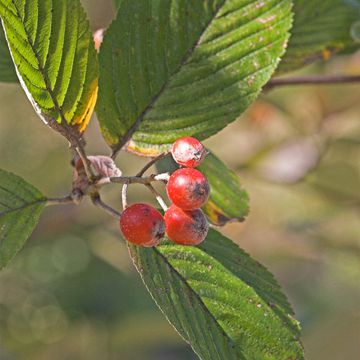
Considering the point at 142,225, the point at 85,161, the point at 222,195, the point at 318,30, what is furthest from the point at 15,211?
the point at 318,30

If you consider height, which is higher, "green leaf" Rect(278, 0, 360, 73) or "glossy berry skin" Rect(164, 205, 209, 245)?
"glossy berry skin" Rect(164, 205, 209, 245)

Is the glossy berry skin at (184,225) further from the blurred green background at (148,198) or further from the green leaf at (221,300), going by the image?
the blurred green background at (148,198)

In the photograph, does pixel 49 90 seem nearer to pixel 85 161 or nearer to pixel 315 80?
pixel 85 161

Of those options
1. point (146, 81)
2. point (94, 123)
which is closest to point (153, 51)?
point (146, 81)

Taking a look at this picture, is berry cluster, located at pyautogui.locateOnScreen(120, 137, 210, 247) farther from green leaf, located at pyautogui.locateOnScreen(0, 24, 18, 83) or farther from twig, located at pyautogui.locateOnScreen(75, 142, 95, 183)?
green leaf, located at pyautogui.locateOnScreen(0, 24, 18, 83)

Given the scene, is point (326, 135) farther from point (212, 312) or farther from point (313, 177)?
point (212, 312)

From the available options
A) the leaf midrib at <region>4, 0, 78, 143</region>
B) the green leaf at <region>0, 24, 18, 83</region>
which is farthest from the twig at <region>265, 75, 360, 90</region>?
the leaf midrib at <region>4, 0, 78, 143</region>

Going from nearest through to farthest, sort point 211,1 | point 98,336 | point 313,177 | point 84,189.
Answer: point 84,189, point 211,1, point 313,177, point 98,336
